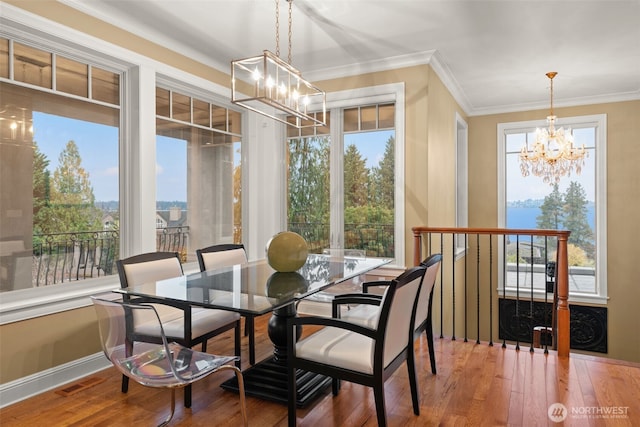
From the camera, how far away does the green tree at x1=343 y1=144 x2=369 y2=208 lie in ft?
14.8

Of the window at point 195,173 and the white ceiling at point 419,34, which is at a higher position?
the white ceiling at point 419,34

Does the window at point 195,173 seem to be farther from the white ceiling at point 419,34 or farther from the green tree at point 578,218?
the green tree at point 578,218

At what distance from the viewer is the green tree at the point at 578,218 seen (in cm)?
567

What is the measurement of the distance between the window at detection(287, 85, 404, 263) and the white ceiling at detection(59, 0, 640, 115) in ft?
1.52

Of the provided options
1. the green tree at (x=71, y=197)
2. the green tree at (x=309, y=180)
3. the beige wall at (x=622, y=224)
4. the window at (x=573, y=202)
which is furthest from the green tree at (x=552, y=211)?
the green tree at (x=71, y=197)

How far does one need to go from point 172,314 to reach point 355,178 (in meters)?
2.53

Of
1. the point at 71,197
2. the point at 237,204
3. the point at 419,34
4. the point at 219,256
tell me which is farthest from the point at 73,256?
the point at 419,34

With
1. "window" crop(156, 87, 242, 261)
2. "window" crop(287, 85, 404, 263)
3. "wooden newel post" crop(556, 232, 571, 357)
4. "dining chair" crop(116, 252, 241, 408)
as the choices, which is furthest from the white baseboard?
"wooden newel post" crop(556, 232, 571, 357)

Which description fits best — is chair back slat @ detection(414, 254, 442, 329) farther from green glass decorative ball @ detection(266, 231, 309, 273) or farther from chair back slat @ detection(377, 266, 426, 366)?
green glass decorative ball @ detection(266, 231, 309, 273)

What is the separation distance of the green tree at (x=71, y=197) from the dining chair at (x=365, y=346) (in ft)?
6.54

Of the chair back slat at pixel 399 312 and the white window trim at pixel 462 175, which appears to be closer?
the chair back slat at pixel 399 312

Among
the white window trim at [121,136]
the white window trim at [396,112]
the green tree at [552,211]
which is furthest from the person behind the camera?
the green tree at [552,211]

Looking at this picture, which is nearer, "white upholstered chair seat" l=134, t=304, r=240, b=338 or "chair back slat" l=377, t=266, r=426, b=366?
"chair back slat" l=377, t=266, r=426, b=366

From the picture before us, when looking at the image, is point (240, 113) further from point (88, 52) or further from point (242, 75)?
point (88, 52)
